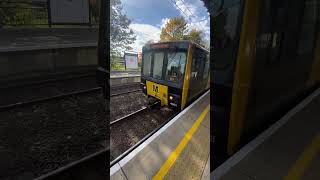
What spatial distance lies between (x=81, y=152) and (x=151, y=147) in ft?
3.96

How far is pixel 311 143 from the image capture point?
3.00 meters

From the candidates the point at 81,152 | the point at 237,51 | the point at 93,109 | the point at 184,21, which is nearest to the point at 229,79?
the point at 237,51

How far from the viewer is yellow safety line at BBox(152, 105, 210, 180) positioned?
5.52 feet

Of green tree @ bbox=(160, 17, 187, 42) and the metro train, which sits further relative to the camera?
the metro train

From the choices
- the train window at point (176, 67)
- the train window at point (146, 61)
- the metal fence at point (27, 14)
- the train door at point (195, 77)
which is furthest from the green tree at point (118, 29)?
the train door at point (195, 77)

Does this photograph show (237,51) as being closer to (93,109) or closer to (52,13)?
(93,109)

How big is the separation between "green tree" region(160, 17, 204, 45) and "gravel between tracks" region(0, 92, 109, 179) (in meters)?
1.15

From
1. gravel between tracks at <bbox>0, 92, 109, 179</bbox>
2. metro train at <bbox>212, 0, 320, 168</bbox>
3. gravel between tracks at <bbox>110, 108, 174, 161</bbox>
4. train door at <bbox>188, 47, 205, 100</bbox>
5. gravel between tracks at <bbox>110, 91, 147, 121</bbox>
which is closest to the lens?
gravel between tracks at <bbox>110, 108, 174, 161</bbox>

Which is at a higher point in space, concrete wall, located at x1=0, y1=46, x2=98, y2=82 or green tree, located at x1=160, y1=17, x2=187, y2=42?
green tree, located at x1=160, y1=17, x2=187, y2=42

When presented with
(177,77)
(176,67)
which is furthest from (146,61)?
→ (177,77)

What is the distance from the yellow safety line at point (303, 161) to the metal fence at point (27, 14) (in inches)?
102

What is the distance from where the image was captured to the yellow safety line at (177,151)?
1.68 metres

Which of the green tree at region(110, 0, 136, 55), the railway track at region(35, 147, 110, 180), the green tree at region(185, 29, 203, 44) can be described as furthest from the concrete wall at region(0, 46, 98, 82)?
the railway track at region(35, 147, 110, 180)

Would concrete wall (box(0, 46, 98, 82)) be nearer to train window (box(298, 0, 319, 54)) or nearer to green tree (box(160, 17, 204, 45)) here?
green tree (box(160, 17, 204, 45))
